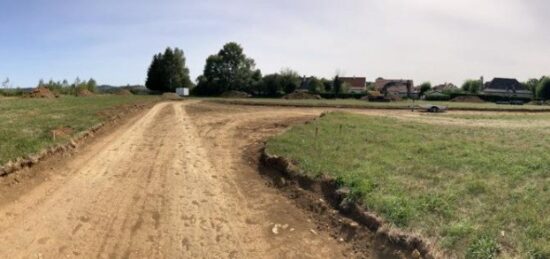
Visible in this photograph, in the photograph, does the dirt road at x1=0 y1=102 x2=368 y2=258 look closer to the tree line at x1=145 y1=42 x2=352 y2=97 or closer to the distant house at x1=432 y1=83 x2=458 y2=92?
the tree line at x1=145 y1=42 x2=352 y2=97

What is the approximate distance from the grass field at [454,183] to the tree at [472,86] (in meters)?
107

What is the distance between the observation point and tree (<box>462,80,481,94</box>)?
377 feet

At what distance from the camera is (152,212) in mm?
8766

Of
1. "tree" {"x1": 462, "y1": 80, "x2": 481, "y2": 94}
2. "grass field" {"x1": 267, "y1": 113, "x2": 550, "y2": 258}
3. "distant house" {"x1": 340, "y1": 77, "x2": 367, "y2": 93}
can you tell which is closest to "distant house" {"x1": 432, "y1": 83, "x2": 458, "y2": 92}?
"tree" {"x1": 462, "y1": 80, "x2": 481, "y2": 94}

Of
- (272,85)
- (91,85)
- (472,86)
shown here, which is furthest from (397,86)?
(91,85)

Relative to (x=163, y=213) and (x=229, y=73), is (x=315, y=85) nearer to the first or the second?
(x=229, y=73)

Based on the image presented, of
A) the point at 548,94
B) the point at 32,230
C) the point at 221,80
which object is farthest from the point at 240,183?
the point at 548,94

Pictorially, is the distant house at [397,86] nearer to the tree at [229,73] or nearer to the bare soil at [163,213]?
the tree at [229,73]

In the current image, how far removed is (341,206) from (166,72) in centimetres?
9107

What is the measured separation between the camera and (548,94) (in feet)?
300

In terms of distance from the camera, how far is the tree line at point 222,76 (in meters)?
Result: 90.7

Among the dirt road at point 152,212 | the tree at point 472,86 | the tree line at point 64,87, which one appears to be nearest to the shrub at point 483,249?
the dirt road at point 152,212

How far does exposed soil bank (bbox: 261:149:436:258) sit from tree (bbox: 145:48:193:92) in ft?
281

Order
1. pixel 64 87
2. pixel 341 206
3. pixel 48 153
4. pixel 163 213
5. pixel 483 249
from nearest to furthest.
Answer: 1. pixel 483 249
2. pixel 163 213
3. pixel 341 206
4. pixel 48 153
5. pixel 64 87
